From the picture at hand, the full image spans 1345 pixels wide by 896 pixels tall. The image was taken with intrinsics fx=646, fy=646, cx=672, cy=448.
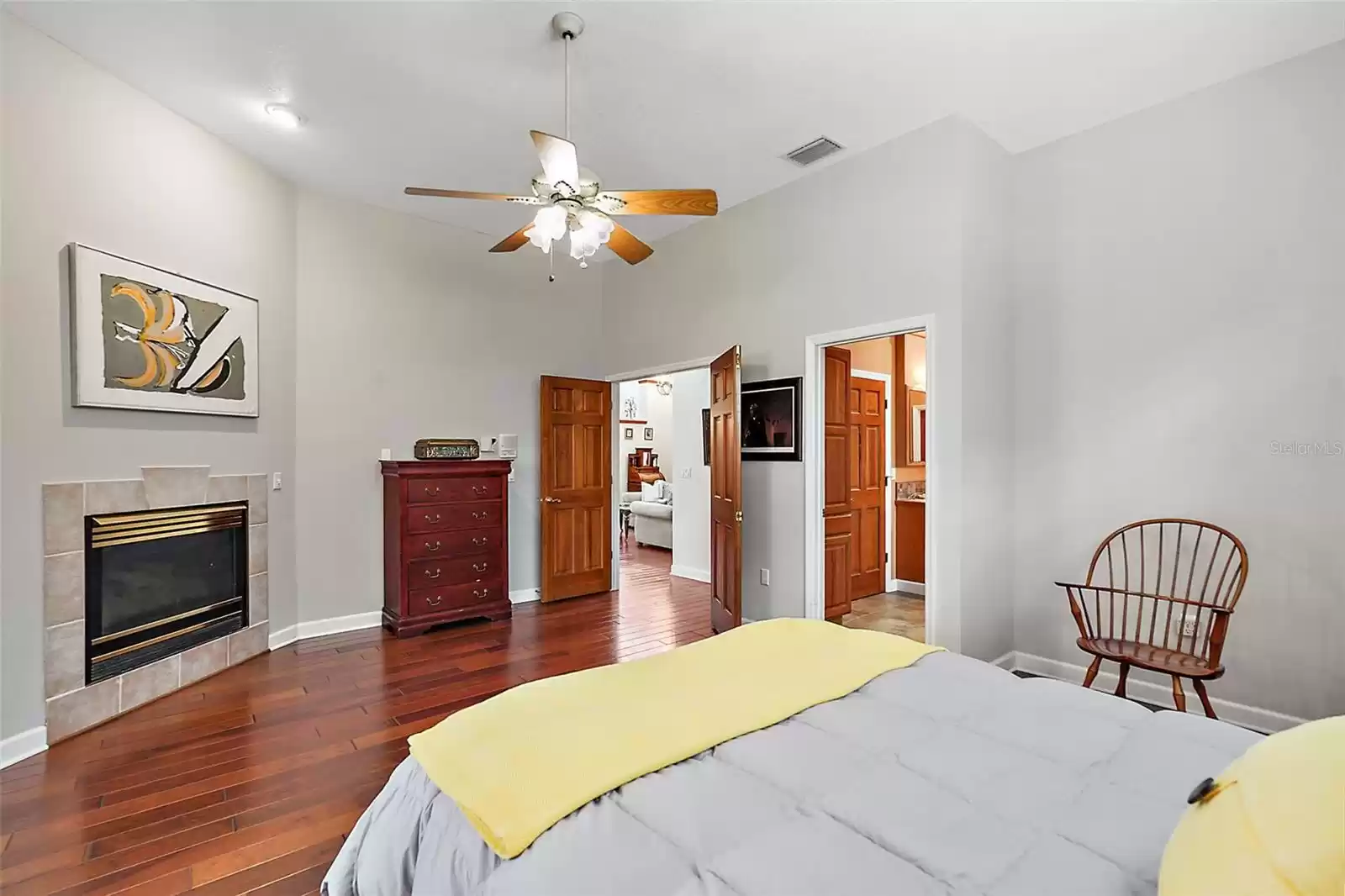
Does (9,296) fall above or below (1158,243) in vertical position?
below

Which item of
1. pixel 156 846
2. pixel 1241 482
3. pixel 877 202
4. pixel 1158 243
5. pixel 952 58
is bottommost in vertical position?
pixel 156 846

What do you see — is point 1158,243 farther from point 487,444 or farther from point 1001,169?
point 487,444

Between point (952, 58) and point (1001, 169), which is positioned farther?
point (1001, 169)

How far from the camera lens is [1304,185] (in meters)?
2.91

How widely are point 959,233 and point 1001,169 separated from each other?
69 centimetres

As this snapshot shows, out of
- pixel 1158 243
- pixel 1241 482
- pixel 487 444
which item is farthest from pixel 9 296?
pixel 1241 482

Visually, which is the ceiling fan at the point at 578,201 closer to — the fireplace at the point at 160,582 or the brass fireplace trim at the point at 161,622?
the fireplace at the point at 160,582

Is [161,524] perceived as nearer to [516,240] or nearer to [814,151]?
[516,240]

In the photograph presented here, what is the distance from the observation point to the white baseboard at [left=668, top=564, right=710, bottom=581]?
641cm

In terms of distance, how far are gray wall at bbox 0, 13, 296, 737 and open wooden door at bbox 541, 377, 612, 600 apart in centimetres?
220

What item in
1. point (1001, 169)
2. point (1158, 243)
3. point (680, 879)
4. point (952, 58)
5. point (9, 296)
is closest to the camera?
point (680, 879)

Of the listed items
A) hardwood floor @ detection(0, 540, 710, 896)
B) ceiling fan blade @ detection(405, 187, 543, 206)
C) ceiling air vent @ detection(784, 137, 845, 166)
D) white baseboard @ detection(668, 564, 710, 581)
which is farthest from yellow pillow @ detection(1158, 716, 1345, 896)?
white baseboard @ detection(668, 564, 710, 581)

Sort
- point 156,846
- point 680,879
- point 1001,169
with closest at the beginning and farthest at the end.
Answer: point 680,879 < point 156,846 < point 1001,169

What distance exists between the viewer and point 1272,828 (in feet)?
2.65
